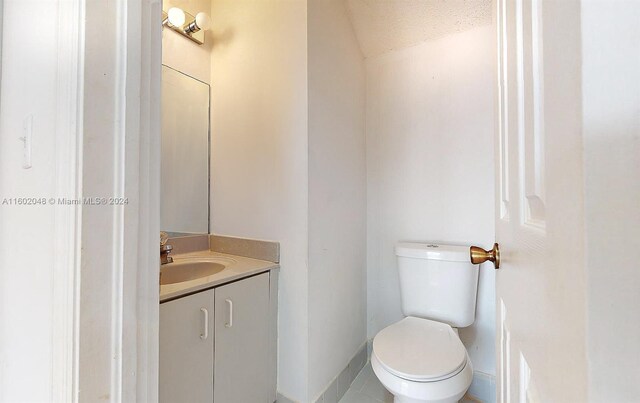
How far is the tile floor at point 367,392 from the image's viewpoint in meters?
1.40

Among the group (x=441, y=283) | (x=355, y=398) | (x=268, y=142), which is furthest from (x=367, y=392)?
(x=268, y=142)

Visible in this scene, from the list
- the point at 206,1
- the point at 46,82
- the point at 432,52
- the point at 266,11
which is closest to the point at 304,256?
the point at 46,82

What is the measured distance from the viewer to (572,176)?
19 cm

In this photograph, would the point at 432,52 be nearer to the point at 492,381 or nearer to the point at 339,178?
the point at 339,178

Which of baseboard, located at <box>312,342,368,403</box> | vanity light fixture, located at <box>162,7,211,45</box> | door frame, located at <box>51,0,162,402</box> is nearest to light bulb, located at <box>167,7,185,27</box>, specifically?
vanity light fixture, located at <box>162,7,211,45</box>

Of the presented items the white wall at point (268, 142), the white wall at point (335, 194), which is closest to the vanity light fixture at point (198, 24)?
the white wall at point (268, 142)

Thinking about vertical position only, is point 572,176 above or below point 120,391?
above

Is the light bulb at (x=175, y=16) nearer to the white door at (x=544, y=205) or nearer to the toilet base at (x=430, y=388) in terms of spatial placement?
the white door at (x=544, y=205)

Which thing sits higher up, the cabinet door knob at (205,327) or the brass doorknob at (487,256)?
the brass doorknob at (487,256)

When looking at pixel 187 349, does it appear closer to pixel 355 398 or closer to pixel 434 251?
pixel 355 398

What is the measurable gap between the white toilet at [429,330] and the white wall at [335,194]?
276mm

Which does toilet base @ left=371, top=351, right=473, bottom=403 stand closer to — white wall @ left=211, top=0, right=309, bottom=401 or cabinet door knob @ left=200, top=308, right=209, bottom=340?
white wall @ left=211, top=0, right=309, bottom=401

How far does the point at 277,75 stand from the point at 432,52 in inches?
37.8

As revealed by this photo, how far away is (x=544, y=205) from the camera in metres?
0.28
